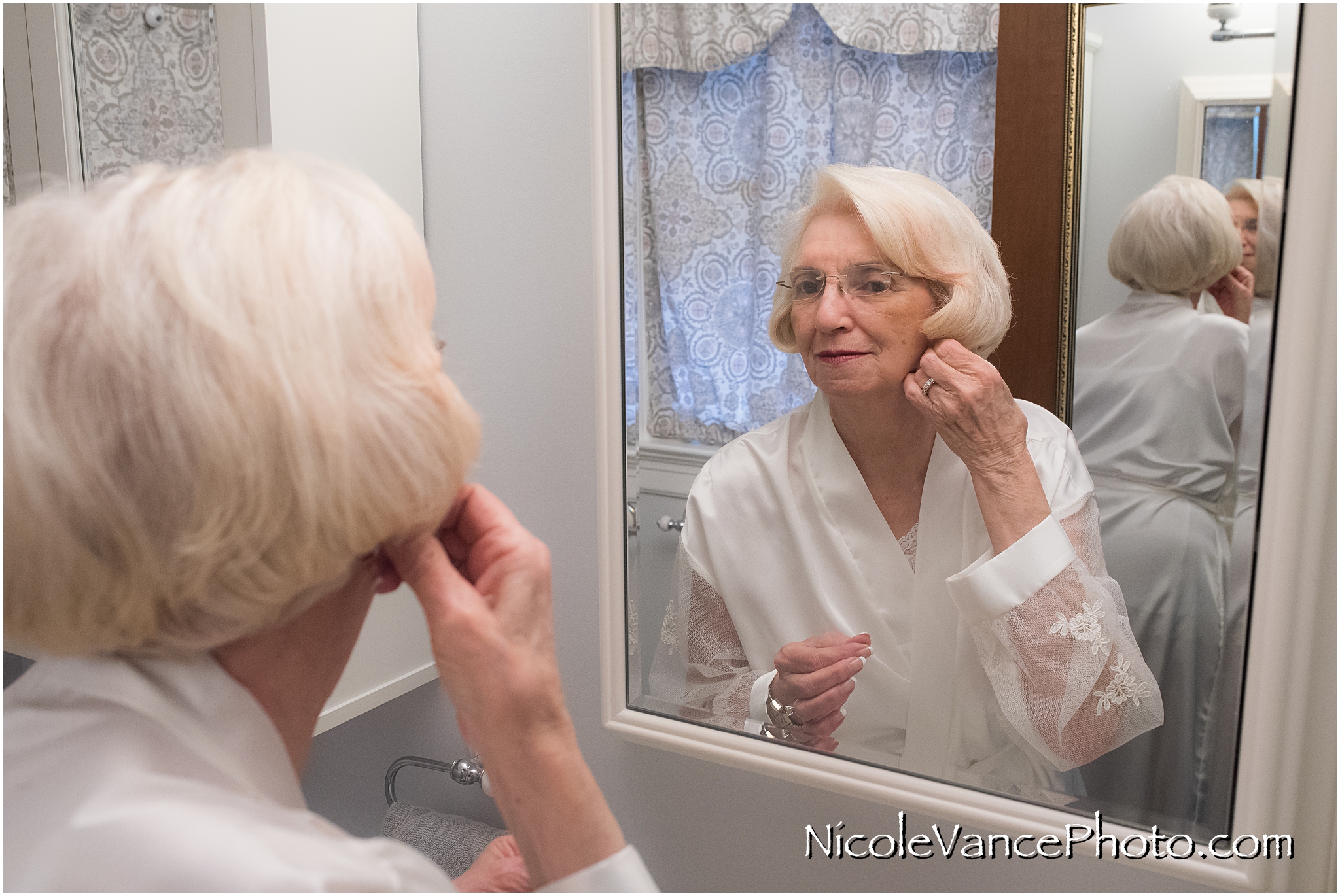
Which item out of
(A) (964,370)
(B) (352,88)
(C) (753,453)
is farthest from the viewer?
(B) (352,88)

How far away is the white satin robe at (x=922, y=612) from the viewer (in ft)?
2.58

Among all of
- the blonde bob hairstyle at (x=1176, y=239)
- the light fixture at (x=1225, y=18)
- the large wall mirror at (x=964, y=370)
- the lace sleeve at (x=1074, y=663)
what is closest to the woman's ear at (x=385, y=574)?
the large wall mirror at (x=964, y=370)

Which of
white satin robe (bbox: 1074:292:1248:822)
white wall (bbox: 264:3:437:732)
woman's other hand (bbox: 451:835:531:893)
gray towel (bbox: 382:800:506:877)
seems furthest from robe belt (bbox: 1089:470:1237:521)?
gray towel (bbox: 382:800:506:877)

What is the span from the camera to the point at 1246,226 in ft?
2.31

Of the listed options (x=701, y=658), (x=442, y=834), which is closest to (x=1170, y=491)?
(x=701, y=658)

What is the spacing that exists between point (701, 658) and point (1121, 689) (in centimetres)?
39

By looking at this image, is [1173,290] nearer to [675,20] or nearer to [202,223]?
[675,20]

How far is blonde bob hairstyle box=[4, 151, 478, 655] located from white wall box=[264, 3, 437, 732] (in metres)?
0.44

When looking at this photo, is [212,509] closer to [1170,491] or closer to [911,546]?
[911,546]

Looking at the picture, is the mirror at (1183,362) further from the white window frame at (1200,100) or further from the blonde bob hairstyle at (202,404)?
the blonde bob hairstyle at (202,404)

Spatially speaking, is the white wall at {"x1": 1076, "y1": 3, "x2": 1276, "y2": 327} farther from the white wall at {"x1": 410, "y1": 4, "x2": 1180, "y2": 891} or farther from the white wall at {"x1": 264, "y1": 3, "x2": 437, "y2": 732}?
the white wall at {"x1": 264, "y1": 3, "x2": 437, "y2": 732}

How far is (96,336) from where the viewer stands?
0.48 metres

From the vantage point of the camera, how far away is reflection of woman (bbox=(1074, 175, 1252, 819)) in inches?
28.5

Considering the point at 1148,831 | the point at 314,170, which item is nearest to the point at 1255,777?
the point at 1148,831
